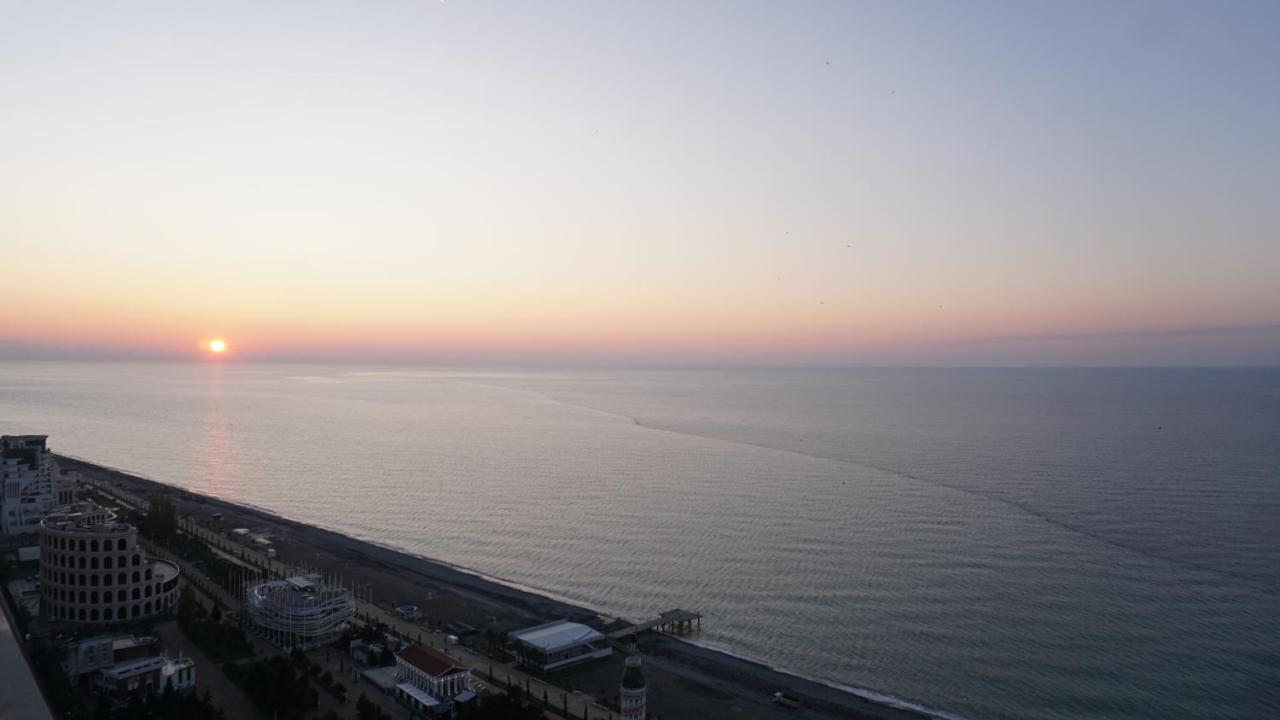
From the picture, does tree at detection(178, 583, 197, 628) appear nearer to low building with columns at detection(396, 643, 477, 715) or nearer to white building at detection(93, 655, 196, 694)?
white building at detection(93, 655, 196, 694)

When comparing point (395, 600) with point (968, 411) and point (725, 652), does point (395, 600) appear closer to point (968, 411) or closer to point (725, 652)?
point (725, 652)

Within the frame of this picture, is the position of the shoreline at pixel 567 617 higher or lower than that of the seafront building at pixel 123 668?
lower

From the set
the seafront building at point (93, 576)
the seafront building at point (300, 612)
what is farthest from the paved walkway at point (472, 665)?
the seafront building at point (93, 576)

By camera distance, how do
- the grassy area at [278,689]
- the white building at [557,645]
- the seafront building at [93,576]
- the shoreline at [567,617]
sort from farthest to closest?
the seafront building at [93,576], the white building at [557,645], the shoreline at [567,617], the grassy area at [278,689]

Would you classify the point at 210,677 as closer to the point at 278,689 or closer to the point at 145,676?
the point at 145,676

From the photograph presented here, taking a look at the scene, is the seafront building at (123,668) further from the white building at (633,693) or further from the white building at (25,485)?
the white building at (25,485)

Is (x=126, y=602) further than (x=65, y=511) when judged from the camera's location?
No

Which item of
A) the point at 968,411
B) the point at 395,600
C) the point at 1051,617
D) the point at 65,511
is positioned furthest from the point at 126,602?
the point at 968,411
